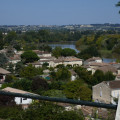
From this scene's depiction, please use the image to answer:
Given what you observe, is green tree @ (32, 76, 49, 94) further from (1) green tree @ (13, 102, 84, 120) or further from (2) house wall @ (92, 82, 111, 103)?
(1) green tree @ (13, 102, 84, 120)

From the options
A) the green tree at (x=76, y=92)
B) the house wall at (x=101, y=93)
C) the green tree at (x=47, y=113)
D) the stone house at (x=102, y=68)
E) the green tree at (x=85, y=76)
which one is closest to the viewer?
the green tree at (x=47, y=113)

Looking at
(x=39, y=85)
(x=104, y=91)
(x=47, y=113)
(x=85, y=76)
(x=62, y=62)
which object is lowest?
(x=62, y=62)

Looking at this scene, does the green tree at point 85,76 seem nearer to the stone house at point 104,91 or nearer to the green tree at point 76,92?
the green tree at point 76,92

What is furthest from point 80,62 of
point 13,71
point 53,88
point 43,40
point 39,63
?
point 43,40

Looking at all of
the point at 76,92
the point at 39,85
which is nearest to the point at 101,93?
the point at 76,92

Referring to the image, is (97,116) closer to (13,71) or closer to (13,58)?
(13,71)

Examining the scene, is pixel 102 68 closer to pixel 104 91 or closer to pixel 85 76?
pixel 85 76

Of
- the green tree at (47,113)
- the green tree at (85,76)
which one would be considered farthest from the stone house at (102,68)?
the green tree at (47,113)

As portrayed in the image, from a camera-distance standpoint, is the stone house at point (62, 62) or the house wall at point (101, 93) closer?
the house wall at point (101, 93)

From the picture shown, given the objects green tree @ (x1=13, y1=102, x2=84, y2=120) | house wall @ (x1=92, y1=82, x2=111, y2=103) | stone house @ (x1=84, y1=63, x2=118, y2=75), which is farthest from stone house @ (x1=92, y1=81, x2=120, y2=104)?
green tree @ (x1=13, y1=102, x2=84, y2=120)

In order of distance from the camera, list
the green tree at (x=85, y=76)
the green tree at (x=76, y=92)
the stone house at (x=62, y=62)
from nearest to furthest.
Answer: the green tree at (x=76, y=92)
the green tree at (x=85, y=76)
the stone house at (x=62, y=62)

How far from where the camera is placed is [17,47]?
3341cm

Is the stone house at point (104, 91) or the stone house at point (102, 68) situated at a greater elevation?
the stone house at point (104, 91)

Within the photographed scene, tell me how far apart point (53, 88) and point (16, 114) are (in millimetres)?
11489
